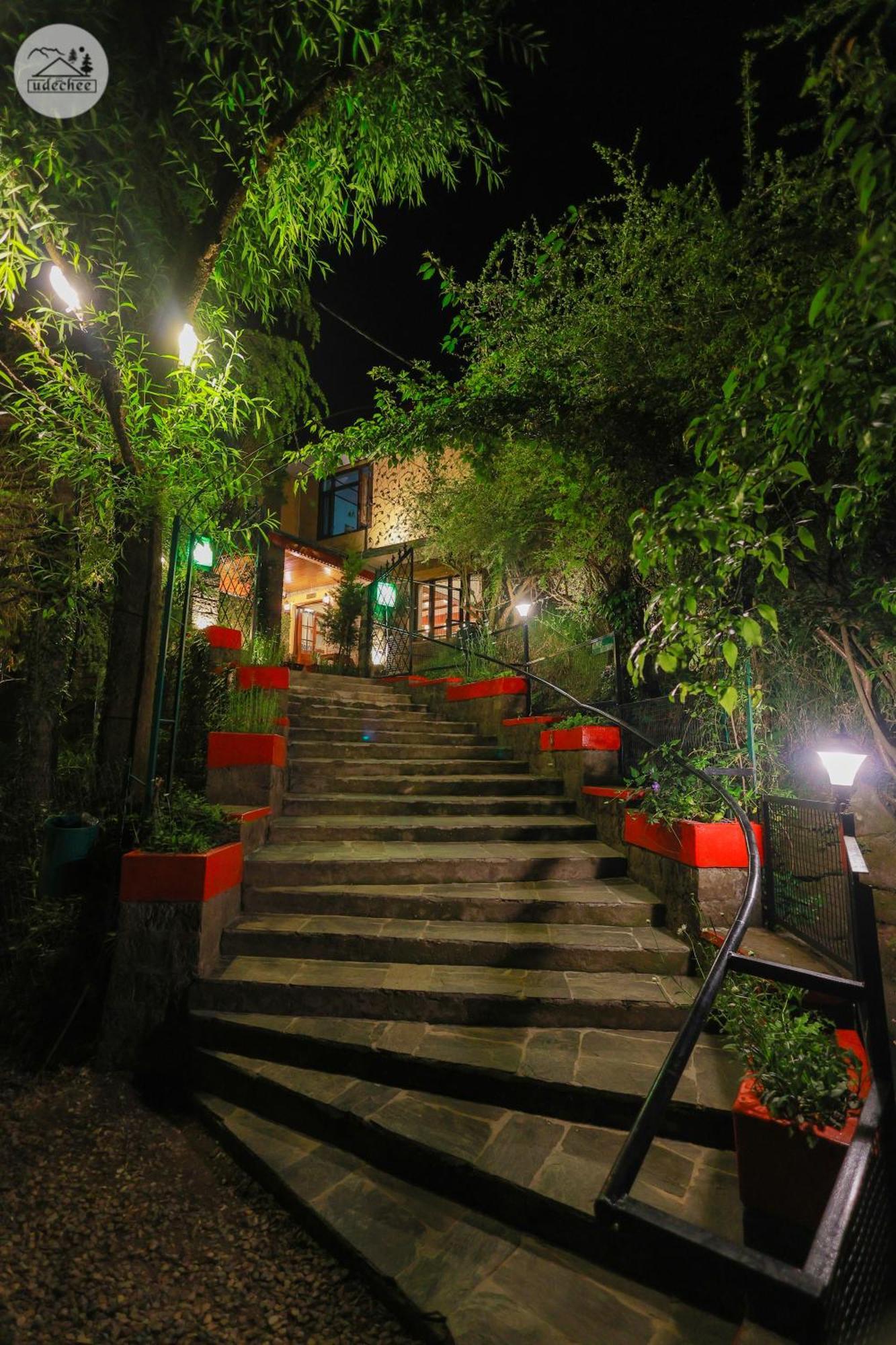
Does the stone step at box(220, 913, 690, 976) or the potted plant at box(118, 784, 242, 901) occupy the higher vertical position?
the potted plant at box(118, 784, 242, 901)

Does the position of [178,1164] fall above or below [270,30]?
below

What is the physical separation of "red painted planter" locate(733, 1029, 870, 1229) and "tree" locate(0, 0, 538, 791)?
3981 mm

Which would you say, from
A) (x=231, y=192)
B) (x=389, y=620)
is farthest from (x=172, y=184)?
(x=389, y=620)

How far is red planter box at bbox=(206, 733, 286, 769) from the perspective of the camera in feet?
15.4

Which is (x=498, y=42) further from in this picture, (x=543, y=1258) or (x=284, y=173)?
(x=543, y=1258)

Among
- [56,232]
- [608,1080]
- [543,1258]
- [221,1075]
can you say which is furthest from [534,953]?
[56,232]

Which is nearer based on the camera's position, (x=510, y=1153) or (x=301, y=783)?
(x=510, y=1153)

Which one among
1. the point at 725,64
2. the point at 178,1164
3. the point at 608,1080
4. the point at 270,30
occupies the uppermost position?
the point at 725,64

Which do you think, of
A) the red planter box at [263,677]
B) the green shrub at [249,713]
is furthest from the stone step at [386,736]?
the green shrub at [249,713]

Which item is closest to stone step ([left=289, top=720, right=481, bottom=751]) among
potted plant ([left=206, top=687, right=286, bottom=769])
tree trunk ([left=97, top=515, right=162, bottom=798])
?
potted plant ([left=206, top=687, right=286, bottom=769])

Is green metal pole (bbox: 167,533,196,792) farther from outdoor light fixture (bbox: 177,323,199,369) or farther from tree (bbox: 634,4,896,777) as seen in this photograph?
tree (bbox: 634,4,896,777)

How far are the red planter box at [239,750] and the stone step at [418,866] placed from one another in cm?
74

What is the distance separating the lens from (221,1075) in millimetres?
2943

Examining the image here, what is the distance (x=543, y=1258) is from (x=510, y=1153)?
327mm
